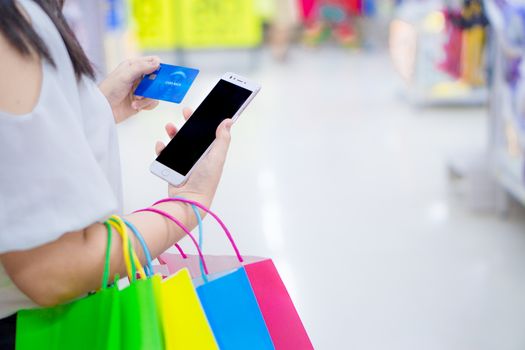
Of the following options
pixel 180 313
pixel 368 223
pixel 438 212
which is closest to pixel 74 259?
pixel 180 313

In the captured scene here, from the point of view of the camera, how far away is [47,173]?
2.33 feet

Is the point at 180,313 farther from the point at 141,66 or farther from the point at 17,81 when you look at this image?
the point at 141,66

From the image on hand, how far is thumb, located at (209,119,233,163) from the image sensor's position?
0.91 meters

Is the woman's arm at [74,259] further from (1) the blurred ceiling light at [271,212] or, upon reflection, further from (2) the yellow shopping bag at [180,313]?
(1) the blurred ceiling light at [271,212]

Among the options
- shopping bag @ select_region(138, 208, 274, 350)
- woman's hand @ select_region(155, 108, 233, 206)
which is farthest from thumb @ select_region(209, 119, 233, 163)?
shopping bag @ select_region(138, 208, 274, 350)

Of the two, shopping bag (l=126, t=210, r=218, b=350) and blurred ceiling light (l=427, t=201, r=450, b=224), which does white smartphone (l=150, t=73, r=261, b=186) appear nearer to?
shopping bag (l=126, t=210, r=218, b=350)

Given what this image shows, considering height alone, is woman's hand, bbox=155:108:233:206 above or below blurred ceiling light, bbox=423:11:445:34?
above

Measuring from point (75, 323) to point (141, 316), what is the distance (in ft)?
0.31

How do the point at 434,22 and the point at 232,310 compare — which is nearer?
the point at 232,310

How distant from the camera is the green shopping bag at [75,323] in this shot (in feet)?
2.54

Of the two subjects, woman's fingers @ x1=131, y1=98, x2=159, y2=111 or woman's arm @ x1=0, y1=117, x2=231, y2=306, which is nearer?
woman's arm @ x1=0, y1=117, x2=231, y2=306

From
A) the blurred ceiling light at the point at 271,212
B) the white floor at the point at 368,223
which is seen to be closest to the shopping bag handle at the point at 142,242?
the white floor at the point at 368,223

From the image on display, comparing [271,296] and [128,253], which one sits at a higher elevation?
[128,253]

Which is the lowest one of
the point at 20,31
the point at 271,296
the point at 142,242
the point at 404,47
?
the point at 404,47
